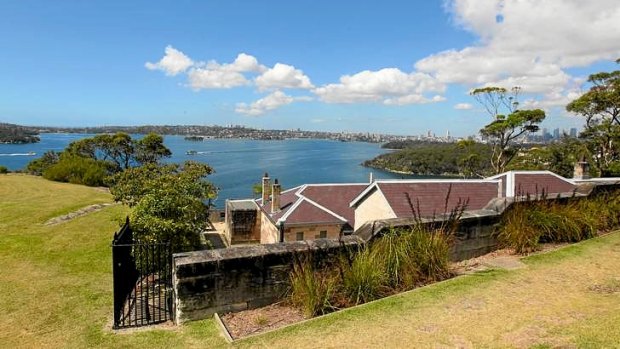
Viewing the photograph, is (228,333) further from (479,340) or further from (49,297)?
(49,297)

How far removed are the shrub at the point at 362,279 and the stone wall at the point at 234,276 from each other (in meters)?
0.33

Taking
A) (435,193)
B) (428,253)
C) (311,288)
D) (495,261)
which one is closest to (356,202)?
(435,193)

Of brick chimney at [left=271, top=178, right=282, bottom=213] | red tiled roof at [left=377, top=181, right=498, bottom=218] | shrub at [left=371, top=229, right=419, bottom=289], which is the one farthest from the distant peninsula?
shrub at [left=371, top=229, right=419, bottom=289]

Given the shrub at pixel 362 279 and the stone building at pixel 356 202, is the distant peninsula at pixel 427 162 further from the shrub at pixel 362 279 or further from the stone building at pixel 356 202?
the shrub at pixel 362 279

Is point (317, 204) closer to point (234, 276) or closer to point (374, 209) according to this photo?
point (374, 209)

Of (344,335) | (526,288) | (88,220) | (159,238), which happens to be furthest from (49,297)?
(88,220)

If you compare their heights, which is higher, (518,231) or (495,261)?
(518,231)

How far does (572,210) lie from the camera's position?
8281mm

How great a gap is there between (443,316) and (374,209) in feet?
38.1

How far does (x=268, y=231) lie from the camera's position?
2491 cm

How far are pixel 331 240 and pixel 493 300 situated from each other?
2227 mm

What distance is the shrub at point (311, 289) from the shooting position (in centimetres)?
520

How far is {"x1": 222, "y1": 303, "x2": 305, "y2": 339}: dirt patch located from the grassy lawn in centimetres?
24

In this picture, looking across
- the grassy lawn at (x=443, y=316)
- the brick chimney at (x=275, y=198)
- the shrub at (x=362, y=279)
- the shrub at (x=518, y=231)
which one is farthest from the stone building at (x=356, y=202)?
the grassy lawn at (x=443, y=316)
